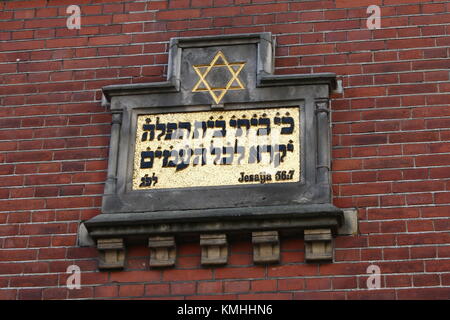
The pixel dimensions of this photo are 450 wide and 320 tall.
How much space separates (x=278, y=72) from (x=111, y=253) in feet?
6.32

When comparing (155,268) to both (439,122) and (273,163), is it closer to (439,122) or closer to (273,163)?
(273,163)

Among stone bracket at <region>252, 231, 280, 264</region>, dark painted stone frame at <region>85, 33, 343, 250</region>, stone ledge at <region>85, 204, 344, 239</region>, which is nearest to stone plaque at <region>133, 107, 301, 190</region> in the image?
dark painted stone frame at <region>85, 33, 343, 250</region>

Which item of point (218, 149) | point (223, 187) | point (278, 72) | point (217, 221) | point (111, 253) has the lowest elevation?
point (111, 253)

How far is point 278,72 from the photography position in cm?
862

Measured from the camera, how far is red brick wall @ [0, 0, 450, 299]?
7.75 meters

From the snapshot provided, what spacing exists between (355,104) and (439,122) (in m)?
0.63

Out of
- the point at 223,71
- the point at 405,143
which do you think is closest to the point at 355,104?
the point at 405,143

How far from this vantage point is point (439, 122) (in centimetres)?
824

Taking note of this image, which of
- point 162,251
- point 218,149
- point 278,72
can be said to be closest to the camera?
point 162,251

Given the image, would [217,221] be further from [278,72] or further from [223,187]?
[278,72]

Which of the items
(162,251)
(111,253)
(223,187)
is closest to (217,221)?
(223,187)

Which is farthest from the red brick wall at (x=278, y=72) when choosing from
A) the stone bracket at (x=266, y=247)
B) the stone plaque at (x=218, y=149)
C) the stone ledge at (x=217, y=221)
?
the stone plaque at (x=218, y=149)
